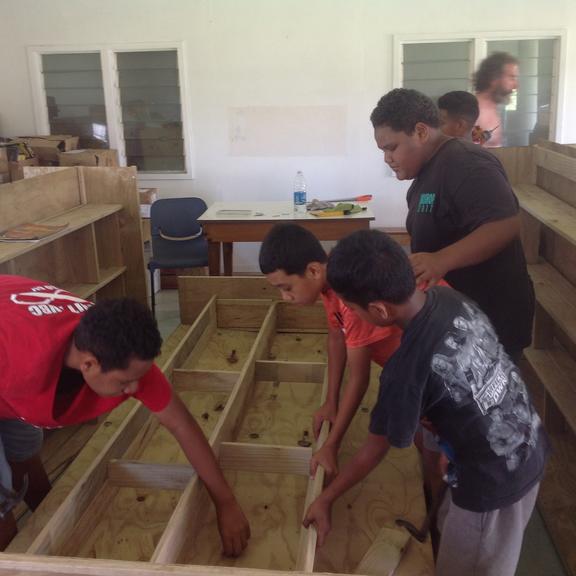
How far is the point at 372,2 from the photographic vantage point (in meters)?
5.71

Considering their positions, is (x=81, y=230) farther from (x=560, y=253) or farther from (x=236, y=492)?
(x=560, y=253)

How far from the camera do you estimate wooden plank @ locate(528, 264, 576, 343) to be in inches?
101

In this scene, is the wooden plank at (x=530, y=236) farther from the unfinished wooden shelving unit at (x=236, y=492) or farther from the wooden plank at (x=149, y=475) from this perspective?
the wooden plank at (x=149, y=475)

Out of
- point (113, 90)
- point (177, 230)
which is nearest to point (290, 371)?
point (177, 230)

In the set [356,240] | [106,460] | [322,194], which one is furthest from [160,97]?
[356,240]

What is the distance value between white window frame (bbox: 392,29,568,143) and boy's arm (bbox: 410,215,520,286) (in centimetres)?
442

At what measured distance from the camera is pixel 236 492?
2055 mm

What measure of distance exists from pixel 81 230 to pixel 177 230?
1523 millimetres

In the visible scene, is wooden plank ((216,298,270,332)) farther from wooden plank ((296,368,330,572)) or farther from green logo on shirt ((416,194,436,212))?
green logo on shirt ((416,194,436,212))

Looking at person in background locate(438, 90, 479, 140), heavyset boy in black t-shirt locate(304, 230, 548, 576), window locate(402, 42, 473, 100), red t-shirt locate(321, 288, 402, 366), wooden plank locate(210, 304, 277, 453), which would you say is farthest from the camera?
window locate(402, 42, 473, 100)

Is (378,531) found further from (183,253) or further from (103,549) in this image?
(183,253)

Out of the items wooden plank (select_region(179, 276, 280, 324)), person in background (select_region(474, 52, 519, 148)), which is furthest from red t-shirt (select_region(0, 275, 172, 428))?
person in background (select_region(474, 52, 519, 148))

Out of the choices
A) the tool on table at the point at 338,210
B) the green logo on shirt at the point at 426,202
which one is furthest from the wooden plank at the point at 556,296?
the tool on table at the point at 338,210

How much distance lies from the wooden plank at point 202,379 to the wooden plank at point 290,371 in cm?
15
